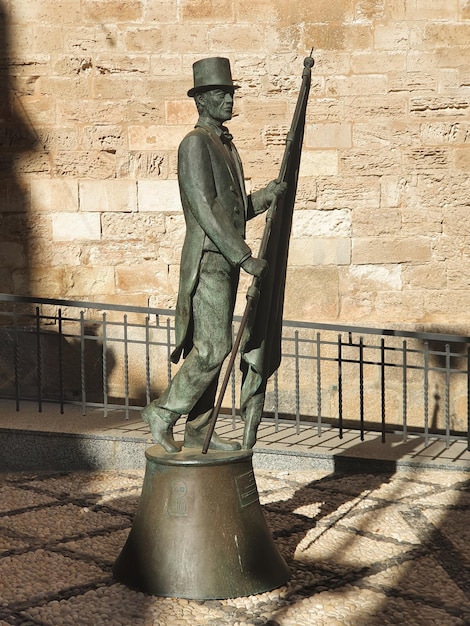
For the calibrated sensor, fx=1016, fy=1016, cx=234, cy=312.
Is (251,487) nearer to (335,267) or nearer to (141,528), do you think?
(141,528)

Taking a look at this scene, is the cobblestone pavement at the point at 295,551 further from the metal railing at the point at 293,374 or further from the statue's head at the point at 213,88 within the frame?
the statue's head at the point at 213,88

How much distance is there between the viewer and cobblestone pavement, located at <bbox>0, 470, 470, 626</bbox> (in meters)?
4.28

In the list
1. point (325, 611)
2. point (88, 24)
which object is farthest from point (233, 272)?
point (88, 24)

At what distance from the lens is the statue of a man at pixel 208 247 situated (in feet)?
14.6

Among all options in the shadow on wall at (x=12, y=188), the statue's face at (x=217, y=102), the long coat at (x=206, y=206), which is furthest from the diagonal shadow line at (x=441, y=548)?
the shadow on wall at (x=12, y=188)

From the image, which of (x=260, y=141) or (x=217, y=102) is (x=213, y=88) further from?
(x=260, y=141)

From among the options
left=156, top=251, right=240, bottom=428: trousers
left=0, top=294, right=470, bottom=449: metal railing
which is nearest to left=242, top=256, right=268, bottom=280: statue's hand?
left=156, top=251, right=240, bottom=428: trousers

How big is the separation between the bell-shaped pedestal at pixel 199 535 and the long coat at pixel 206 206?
57cm

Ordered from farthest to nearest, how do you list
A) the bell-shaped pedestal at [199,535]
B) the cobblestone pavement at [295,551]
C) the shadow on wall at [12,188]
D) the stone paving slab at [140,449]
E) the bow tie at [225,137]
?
the shadow on wall at [12,188] → the stone paving slab at [140,449] → the bow tie at [225,137] → the bell-shaped pedestal at [199,535] → the cobblestone pavement at [295,551]

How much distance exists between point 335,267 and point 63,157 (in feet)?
8.22

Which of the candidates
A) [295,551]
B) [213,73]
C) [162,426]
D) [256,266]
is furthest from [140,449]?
[213,73]

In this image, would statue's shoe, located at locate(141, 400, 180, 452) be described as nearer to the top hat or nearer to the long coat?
the long coat

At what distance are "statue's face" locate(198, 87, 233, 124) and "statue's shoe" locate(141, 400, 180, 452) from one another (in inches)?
54.4

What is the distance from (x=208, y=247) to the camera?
179 inches
